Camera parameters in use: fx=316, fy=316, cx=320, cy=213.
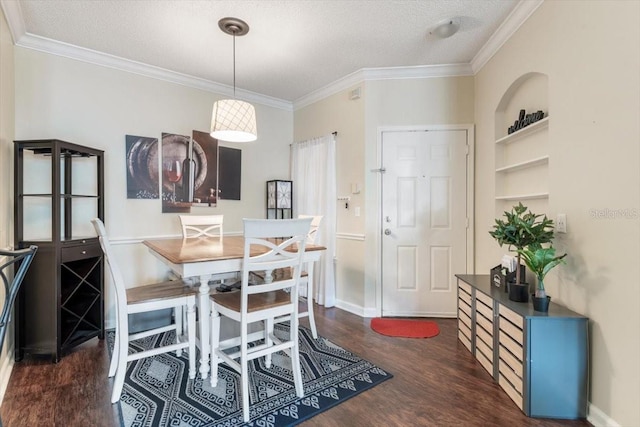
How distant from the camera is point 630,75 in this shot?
1.51 metres

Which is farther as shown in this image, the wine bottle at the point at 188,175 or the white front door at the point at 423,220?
the wine bottle at the point at 188,175

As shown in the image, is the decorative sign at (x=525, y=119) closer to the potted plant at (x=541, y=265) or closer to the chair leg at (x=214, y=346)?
the potted plant at (x=541, y=265)

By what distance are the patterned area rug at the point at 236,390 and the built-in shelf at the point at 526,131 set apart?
6.65 feet

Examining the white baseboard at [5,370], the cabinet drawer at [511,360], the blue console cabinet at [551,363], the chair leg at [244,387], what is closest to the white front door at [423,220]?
the cabinet drawer at [511,360]

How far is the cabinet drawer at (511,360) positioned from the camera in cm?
180

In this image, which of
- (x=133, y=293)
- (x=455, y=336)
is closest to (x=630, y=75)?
(x=455, y=336)

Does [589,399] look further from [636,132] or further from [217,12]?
[217,12]

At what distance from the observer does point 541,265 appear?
186cm

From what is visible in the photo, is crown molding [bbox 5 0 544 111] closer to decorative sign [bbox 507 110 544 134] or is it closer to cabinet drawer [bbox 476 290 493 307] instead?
decorative sign [bbox 507 110 544 134]

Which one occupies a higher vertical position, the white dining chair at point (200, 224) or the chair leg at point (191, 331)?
the white dining chair at point (200, 224)

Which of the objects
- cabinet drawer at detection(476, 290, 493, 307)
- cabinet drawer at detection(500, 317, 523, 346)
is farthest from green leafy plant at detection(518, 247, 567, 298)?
cabinet drawer at detection(476, 290, 493, 307)

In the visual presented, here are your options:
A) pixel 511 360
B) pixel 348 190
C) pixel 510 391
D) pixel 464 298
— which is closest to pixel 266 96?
pixel 348 190

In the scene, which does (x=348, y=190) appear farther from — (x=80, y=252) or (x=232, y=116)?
(x=80, y=252)

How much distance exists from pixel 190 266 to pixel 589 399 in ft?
7.58
